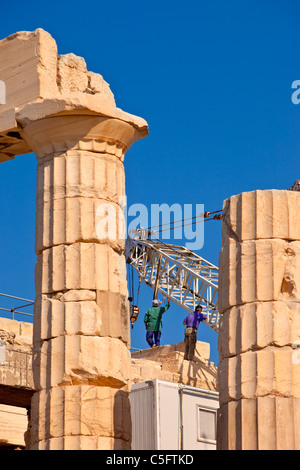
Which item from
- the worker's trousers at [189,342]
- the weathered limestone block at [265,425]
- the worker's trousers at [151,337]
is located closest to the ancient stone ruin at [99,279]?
the weathered limestone block at [265,425]

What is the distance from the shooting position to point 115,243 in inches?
906

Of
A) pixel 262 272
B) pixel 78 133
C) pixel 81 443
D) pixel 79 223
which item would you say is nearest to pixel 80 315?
pixel 79 223

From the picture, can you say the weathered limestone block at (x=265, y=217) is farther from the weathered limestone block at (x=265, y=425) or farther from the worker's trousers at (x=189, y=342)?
the worker's trousers at (x=189, y=342)

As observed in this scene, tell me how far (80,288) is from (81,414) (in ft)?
6.49

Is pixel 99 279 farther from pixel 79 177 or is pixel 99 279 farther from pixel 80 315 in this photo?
pixel 79 177

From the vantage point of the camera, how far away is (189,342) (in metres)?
31.3

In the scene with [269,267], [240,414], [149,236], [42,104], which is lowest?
[240,414]

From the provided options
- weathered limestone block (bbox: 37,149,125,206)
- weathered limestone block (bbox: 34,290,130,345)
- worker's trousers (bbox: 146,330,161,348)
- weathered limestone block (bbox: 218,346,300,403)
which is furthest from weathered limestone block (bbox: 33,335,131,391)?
worker's trousers (bbox: 146,330,161,348)

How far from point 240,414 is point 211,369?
38.5 ft

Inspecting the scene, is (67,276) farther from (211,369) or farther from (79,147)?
(211,369)

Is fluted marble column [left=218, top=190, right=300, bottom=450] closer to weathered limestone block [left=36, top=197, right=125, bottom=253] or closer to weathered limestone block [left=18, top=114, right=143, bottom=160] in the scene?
weathered limestone block [left=36, top=197, right=125, bottom=253]

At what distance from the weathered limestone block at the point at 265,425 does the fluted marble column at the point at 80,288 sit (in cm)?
297

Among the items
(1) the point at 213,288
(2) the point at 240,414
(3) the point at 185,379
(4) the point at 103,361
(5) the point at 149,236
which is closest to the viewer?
(2) the point at 240,414

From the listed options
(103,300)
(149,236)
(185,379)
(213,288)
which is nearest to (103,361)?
(103,300)
